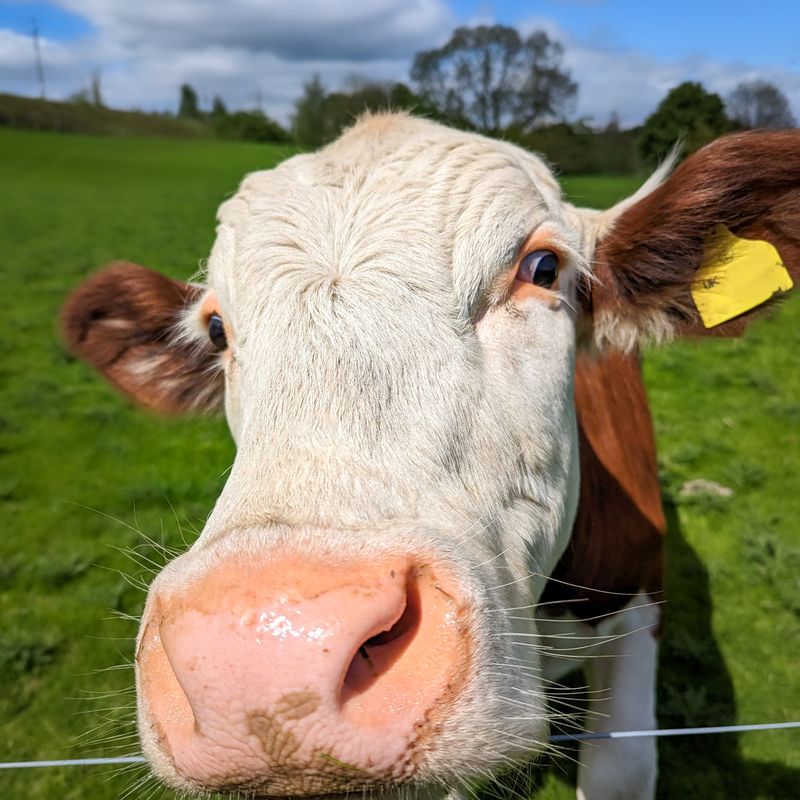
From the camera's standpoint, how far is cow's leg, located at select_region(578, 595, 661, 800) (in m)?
2.83

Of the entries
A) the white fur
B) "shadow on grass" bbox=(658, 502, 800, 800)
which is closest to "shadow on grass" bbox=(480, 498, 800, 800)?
"shadow on grass" bbox=(658, 502, 800, 800)

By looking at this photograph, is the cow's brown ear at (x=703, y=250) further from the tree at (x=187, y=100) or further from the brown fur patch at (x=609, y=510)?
the tree at (x=187, y=100)

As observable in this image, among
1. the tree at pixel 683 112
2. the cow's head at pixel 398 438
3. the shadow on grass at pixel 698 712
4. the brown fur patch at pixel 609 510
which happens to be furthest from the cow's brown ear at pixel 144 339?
the tree at pixel 683 112

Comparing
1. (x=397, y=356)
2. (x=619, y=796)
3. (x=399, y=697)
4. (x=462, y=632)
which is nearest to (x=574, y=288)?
(x=397, y=356)

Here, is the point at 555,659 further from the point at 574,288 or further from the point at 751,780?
the point at 574,288

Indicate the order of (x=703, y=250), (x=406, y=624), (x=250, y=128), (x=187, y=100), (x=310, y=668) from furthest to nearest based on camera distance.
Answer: (x=187, y=100), (x=250, y=128), (x=703, y=250), (x=406, y=624), (x=310, y=668)

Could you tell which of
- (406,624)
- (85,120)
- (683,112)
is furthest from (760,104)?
(85,120)

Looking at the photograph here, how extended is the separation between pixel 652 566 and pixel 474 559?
2097mm

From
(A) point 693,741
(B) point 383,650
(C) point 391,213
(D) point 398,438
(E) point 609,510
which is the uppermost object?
(C) point 391,213

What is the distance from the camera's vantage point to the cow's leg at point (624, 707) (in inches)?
112

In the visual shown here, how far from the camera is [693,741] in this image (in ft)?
11.9

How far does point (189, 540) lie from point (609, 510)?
3.41 m

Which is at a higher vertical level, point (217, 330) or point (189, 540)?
point (217, 330)

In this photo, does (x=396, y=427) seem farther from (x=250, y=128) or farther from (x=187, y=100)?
(x=187, y=100)
